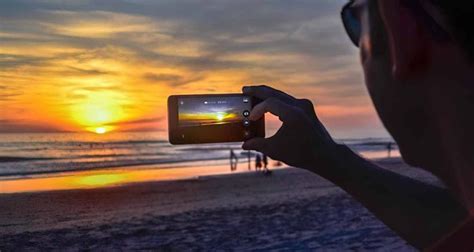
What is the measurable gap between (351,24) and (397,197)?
54 centimetres

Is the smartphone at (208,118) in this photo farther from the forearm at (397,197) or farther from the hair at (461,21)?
the hair at (461,21)

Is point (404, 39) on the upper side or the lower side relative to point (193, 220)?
upper

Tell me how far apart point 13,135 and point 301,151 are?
60.1m

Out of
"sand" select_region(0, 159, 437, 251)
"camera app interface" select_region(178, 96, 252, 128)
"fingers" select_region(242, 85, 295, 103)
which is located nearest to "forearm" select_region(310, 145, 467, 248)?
"fingers" select_region(242, 85, 295, 103)

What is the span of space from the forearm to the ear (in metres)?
0.56

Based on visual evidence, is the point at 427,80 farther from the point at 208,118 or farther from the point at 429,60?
the point at 208,118

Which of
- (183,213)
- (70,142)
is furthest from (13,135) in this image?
(183,213)

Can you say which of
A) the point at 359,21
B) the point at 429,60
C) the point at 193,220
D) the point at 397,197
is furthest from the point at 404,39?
the point at 193,220

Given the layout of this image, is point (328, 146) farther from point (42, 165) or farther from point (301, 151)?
point (42, 165)

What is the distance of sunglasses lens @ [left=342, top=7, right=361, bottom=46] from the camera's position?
0.85m

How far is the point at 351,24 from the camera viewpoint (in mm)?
867

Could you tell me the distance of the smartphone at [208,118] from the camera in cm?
262

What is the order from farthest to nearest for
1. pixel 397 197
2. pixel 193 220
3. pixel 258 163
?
pixel 258 163 < pixel 193 220 < pixel 397 197

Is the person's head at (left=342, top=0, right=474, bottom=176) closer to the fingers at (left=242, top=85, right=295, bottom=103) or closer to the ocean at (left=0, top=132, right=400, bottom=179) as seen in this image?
the fingers at (left=242, top=85, right=295, bottom=103)
